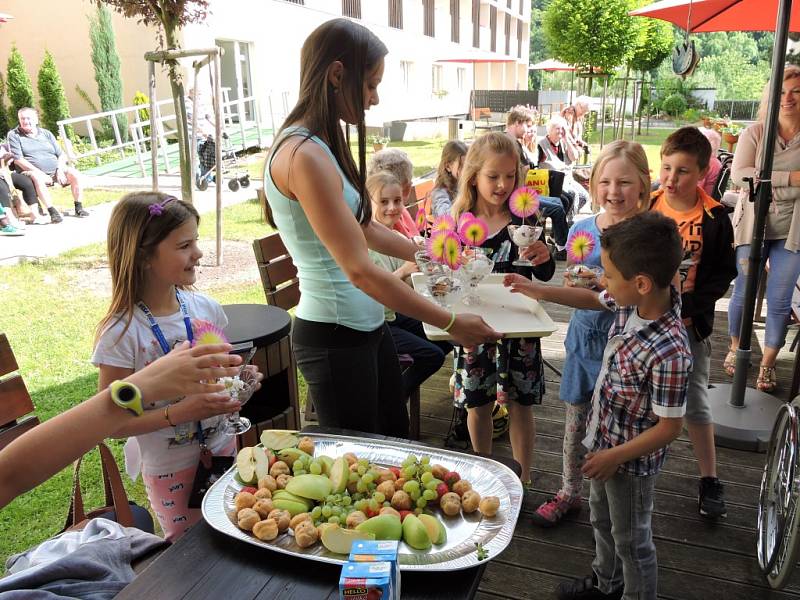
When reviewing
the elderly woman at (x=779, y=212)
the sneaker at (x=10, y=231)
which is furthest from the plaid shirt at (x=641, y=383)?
the sneaker at (x=10, y=231)

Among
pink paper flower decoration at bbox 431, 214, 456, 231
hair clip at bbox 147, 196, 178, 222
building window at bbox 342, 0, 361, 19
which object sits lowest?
pink paper flower decoration at bbox 431, 214, 456, 231

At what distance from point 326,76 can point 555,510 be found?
1916mm

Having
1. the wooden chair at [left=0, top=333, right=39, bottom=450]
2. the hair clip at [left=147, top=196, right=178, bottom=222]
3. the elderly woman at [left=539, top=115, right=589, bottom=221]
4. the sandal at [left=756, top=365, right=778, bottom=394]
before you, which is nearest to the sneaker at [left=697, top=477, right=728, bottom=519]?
the sandal at [left=756, top=365, right=778, bottom=394]

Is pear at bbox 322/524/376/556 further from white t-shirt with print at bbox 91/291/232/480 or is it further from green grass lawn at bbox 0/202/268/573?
green grass lawn at bbox 0/202/268/573

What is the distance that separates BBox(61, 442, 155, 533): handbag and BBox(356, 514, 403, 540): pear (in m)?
0.80

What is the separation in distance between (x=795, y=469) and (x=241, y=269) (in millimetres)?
5318

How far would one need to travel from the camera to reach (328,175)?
1.61 meters

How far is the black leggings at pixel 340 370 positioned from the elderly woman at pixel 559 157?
5.85m

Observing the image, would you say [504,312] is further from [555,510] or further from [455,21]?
[455,21]

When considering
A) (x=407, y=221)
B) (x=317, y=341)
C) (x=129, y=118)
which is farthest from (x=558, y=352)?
(x=129, y=118)

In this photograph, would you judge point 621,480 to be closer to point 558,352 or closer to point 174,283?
point 174,283

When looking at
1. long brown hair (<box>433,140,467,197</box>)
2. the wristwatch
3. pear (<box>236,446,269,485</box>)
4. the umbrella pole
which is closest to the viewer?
the wristwatch

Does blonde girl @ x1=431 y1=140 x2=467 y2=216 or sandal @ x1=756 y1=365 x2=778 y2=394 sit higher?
blonde girl @ x1=431 y1=140 x2=467 y2=216

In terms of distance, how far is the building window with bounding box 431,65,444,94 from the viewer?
26.4 meters
